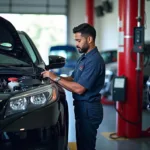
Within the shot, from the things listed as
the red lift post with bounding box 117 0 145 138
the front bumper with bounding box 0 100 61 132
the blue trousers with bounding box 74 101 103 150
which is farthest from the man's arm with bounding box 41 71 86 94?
the red lift post with bounding box 117 0 145 138

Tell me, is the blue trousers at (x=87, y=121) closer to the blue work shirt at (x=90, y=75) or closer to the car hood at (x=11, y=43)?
the blue work shirt at (x=90, y=75)

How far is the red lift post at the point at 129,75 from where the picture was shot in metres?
4.88

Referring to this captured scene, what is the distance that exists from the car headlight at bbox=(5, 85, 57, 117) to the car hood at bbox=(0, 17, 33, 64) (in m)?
0.93

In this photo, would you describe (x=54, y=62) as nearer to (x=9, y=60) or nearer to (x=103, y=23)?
(x=9, y=60)

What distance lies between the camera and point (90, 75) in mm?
2869

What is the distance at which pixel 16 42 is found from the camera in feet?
10.6

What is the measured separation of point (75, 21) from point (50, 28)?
1742 mm

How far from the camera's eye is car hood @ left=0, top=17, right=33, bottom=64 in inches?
122

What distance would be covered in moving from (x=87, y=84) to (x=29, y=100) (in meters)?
0.68

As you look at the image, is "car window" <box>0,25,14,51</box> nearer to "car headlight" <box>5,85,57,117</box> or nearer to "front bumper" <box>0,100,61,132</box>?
"car headlight" <box>5,85,57,117</box>

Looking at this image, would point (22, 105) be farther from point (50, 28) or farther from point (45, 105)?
point (50, 28)

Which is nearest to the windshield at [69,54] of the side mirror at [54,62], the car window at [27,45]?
the car window at [27,45]

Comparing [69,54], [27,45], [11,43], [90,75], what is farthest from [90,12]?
[90,75]

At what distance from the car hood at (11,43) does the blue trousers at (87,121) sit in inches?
30.0
